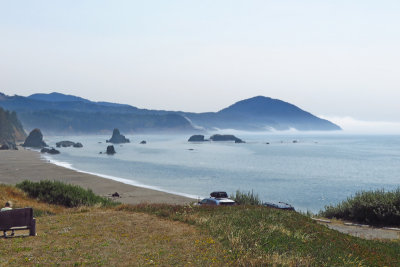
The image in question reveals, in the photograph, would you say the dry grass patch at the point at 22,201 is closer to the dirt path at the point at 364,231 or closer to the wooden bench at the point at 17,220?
the wooden bench at the point at 17,220

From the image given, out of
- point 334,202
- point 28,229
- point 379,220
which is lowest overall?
point 334,202

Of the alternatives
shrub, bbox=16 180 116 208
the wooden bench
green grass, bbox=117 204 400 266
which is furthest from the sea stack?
the wooden bench

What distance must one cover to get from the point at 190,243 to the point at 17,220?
260 inches

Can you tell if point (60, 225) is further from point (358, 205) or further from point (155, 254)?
point (358, 205)

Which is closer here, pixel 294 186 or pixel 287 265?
pixel 287 265

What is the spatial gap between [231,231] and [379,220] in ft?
46.4

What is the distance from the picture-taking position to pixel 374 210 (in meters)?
23.2

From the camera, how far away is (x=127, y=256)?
11562 mm

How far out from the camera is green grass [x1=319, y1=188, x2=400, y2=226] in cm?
2331

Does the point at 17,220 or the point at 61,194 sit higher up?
the point at 17,220

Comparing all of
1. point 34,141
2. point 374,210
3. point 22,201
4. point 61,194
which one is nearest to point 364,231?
point 374,210

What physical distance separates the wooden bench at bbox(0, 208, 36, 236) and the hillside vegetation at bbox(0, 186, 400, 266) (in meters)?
0.59

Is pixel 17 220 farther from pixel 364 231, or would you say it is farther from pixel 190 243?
pixel 364 231

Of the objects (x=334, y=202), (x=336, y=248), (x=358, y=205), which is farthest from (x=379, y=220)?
(x=334, y=202)
